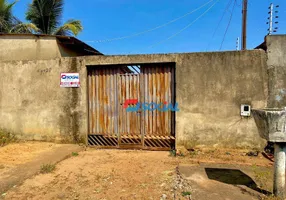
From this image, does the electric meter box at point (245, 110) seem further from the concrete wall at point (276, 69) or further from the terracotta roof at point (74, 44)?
the terracotta roof at point (74, 44)

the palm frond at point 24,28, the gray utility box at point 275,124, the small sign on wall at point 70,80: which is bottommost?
the gray utility box at point 275,124

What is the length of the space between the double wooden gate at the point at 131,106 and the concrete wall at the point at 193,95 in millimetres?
231

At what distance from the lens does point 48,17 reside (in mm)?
14250

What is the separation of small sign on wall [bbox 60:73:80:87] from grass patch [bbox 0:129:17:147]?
2.14 meters

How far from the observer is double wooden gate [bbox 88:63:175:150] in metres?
5.46

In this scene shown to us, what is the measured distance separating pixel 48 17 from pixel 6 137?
35.0 feet

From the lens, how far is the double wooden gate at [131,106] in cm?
546

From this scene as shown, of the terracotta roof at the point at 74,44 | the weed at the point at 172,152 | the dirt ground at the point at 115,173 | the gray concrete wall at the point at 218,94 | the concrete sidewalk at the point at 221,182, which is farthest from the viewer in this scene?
the terracotta roof at the point at 74,44

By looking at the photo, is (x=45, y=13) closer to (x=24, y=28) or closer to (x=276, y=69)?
(x=24, y=28)

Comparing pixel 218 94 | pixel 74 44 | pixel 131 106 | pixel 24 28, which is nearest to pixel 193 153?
pixel 218 94

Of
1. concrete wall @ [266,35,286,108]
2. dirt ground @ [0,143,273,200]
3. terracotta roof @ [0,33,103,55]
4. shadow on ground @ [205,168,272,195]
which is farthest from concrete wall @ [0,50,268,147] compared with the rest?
terracotta roof @ [0,33,103,55]

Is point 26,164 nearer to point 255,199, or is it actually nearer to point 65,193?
point 65,193

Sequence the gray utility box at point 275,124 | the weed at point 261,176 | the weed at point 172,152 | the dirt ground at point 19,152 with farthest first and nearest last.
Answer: the weed at point 172,152
the dirt ground at point 19,152
the weed at point 261,176
the gray utility box at point 275,124

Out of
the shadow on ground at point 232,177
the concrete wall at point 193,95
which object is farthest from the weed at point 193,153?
the shadow on ground at point 232,177
